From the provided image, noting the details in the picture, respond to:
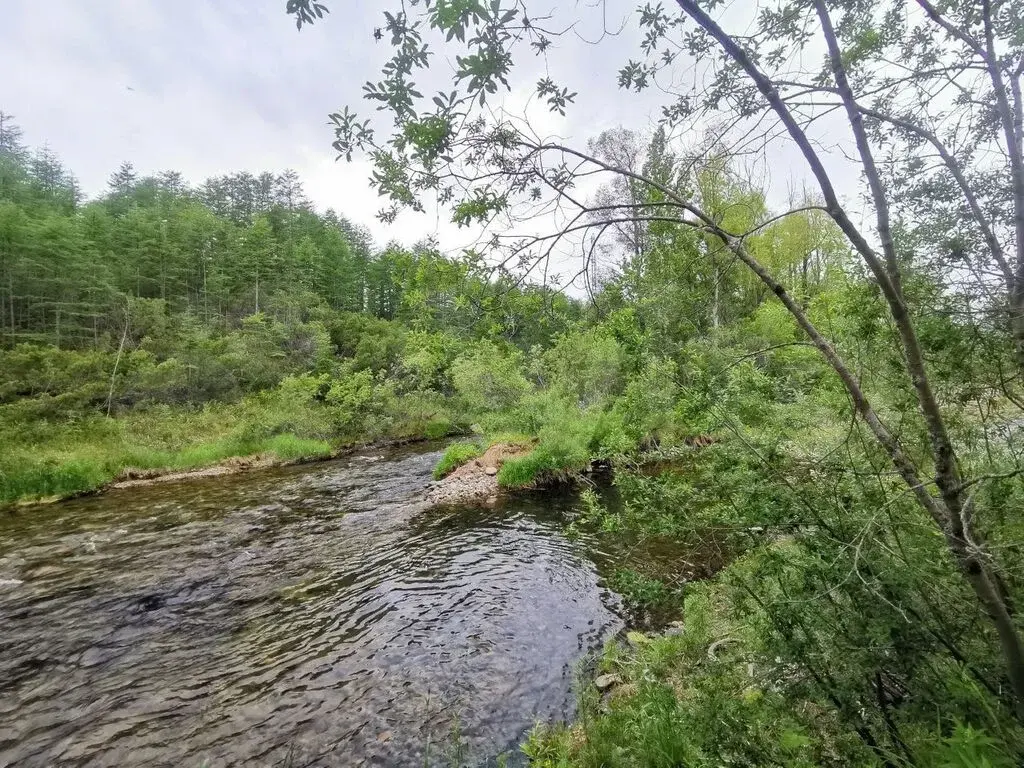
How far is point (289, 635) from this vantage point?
664cm

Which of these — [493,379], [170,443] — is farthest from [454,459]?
[170,443]

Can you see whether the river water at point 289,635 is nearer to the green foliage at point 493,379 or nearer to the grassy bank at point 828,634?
the grassy bank at point 828,634

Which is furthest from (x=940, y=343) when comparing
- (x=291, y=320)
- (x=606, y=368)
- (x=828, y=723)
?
(x=291, y=320)

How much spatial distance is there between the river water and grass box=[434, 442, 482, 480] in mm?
4447

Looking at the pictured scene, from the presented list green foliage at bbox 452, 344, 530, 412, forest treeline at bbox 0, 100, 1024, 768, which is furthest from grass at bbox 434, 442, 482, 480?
forest treeline at bbox 0, 100, 1024, 768

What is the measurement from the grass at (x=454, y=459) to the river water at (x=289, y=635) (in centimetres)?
445

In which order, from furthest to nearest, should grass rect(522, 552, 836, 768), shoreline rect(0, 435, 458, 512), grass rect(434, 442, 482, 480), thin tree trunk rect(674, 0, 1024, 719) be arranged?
grass rect(434, 442, 482, 480) → shoreline rect(0, 435, 458, 512) → grass rect(522, 552, 836, 768) → thin tree trunk rect(674, 0, 1024, 719)

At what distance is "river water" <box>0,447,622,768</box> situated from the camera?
471 cm

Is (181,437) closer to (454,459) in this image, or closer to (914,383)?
(454,459)

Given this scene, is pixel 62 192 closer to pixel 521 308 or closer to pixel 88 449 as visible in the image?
pixel 88 449

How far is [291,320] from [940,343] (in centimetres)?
4335

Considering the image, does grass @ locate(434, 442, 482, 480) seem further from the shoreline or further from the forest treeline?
the forest treeline

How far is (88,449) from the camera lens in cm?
1762

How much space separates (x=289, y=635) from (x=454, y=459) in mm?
10839
